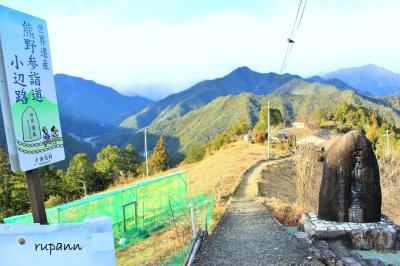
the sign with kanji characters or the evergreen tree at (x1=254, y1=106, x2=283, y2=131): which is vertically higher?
the sign with kanji characters

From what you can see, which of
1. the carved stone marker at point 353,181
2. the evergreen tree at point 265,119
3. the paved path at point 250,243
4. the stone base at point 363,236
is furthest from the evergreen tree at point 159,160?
the stone base at point 363,236

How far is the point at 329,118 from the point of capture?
60.1m

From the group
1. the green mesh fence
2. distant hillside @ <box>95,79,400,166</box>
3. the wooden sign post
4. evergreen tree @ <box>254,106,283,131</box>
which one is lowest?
distant hillside @ <box>95,79,400,166</box>

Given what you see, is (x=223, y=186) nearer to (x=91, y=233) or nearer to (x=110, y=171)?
(x=91, y=233)

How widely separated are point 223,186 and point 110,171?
2476cm

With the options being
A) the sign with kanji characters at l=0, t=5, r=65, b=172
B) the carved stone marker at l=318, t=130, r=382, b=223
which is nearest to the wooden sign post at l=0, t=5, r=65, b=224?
the sign with kanji characters at l=0, t=5, r=65, b=172

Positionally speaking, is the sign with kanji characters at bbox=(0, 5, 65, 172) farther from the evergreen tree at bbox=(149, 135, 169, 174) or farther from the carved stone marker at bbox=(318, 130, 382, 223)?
the evergreen tree at bbox=(149, 135, 169, 174)

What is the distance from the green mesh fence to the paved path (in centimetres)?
101

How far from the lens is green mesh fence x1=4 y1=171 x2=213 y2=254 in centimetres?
1148

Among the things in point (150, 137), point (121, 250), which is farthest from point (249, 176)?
point (150, 137)

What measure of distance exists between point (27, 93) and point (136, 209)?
10380mm

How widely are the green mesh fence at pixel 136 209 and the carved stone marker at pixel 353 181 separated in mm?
3503

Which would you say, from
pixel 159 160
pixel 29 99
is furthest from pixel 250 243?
pixel 159 160

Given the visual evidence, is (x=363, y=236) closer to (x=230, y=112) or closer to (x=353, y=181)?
(x=353, y=181)
